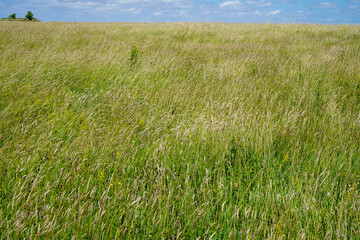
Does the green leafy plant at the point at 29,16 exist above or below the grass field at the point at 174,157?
above

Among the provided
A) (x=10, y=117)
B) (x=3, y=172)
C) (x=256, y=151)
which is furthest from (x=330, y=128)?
(x=10, y=117)

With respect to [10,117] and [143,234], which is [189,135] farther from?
[10,117]

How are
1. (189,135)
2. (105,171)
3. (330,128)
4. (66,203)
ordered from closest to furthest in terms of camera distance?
(66,203), (105,171), (189,135), (330,128)

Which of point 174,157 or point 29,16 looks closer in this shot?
point 174,157

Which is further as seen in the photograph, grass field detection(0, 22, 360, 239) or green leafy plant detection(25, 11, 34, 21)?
green leafy plant detection(25, 11, 34, 21)

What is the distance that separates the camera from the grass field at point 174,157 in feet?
4.20

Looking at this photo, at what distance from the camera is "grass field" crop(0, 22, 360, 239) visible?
4.20 ft

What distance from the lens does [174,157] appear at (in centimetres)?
187

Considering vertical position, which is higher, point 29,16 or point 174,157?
point 29,16

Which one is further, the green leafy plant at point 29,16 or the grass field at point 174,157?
the green leafy plant at point 29,16

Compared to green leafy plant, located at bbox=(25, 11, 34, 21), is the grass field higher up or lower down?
lower down

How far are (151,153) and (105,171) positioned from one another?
1.33 feet

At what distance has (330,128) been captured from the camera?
242cm

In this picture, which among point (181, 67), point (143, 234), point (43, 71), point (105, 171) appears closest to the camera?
point (143, 234)
